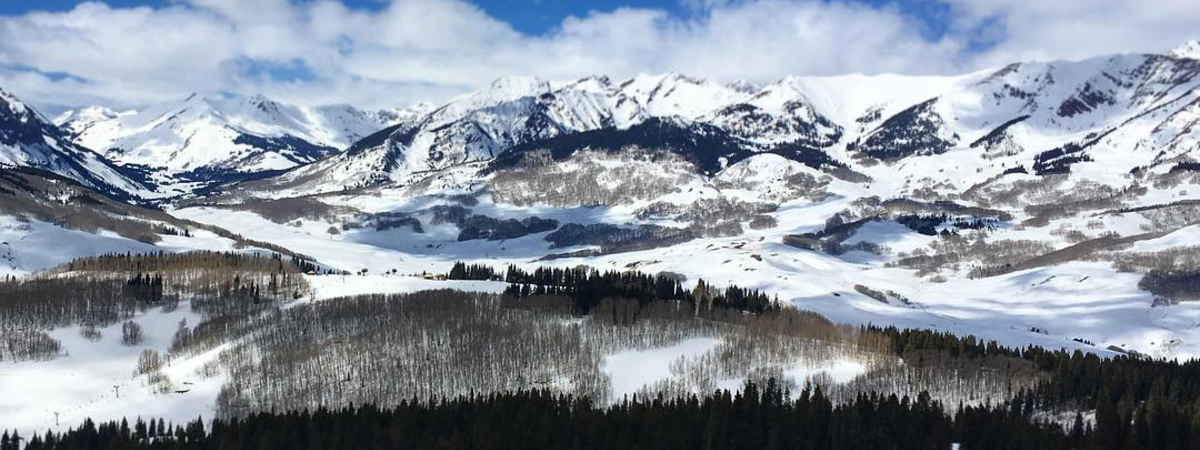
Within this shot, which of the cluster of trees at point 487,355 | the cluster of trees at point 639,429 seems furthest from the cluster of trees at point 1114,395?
the cluster of trees at point 487,355

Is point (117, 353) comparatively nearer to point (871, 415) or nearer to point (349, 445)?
point (349, 445)

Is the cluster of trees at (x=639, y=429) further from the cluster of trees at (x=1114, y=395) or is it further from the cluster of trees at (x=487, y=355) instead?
the cluster of trees at (x=487, y=355)

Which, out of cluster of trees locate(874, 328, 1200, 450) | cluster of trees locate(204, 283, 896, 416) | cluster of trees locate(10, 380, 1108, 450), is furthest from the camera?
cluster of trees locate(204, 283, 896, 416)

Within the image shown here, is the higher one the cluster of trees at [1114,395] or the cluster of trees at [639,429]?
the cluster of trees at [1114,395]

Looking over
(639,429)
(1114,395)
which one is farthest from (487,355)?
(1114,395)

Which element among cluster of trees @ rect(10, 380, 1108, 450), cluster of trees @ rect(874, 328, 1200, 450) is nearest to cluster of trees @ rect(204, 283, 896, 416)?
cluster of trees @ rect(874, 328, 1200, 450)

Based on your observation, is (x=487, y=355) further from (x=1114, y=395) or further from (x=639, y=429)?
(x=1114, y=395)

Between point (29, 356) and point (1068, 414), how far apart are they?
179 m

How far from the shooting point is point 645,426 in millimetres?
123312

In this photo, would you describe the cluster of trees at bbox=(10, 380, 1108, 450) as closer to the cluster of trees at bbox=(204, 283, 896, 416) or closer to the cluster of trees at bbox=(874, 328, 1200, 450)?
the cluster of trees at bbox=(874, 328, 1200, 450)

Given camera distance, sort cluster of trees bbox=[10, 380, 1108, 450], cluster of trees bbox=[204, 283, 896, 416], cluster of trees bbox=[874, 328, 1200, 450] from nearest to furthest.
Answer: cluster of trees bbox=[874, 328, 1200, 450] < cluster of trees bbox=[10, 380, 1108, 450] < cluster of trees bbox=[204, 283, 896, 416]

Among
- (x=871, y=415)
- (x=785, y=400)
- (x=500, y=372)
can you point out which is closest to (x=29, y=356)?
(x=500, y=372)

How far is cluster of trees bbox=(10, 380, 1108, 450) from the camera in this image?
11938 centimetres

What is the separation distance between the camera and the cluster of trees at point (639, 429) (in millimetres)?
119375
